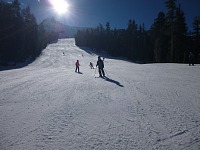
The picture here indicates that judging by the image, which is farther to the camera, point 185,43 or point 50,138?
point 185,43

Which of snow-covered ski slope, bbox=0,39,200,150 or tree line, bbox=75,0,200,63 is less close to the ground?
tree line, bbox=75,0,200,63

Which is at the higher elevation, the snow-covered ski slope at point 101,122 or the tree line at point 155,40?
the tree line at point 155,40

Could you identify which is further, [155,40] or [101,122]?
[155,40]

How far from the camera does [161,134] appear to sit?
5.00 metres

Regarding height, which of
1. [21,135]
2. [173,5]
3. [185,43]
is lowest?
[21,135]

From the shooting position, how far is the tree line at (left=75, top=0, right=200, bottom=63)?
131 ft

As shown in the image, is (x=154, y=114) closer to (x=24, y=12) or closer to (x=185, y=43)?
(x=185, y=43)

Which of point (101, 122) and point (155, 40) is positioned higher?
point (155, 40)

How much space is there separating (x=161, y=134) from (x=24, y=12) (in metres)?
63.3

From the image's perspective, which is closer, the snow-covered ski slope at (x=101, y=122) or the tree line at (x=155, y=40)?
the snow-covered ski slope at (x=101, y=122)

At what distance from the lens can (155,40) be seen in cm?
5062

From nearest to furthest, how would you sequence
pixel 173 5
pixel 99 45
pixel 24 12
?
pixel 173 5, pixel 24 12, pixel 99 45

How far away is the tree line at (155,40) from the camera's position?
131 ft

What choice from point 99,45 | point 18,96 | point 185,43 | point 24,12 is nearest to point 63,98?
point 18,96
